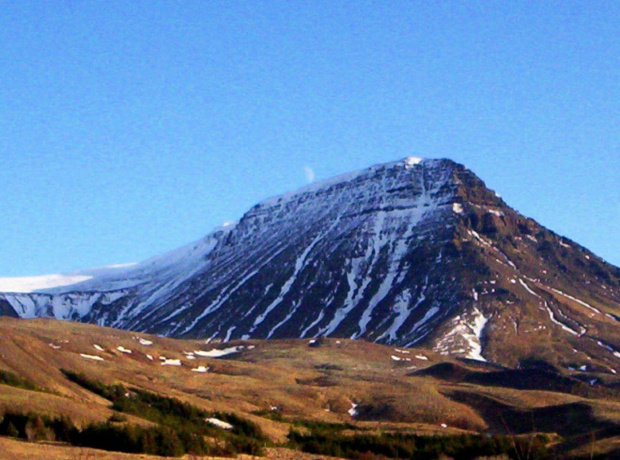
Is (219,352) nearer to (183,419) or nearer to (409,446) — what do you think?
(183,419)

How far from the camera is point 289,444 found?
5322cm

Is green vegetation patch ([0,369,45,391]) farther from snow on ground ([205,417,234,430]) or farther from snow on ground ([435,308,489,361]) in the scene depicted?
snow on ground ([435,308,489,361])

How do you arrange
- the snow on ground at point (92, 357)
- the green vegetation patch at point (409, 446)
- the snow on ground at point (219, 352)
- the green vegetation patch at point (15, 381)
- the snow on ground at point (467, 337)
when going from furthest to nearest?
the snow on ground at point (467, 337), the snow on ground at point (219, 352), the snow on ground at point (92, 357), the green vegetation patch at point (15, 381), the green vegetation patch at point (409, 446)

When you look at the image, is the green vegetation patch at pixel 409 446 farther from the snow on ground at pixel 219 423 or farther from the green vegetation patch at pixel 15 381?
the green vegetation patch at pixel 15 381

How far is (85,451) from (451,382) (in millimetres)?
78712

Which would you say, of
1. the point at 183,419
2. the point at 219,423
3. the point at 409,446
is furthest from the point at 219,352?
the point at 409,446

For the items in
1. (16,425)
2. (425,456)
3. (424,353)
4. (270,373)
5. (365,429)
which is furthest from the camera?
(424,353)

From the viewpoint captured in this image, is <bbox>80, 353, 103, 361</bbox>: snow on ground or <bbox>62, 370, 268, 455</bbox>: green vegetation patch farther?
<bbox>80, 353, 103, 361</bbox>: snow on ground

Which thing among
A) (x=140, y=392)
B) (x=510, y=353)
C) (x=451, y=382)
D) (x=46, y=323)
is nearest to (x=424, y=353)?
(x=510, y=353)

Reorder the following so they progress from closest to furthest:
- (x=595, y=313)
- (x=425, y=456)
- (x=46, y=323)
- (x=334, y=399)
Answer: (x=425, y=456) → (x=334, y=399) → (x=46, y=323) → (x=595, y=313)

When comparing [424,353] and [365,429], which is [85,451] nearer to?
[365,429]

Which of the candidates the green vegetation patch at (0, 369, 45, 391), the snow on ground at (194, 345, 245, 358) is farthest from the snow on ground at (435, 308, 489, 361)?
the green vegetation patch at (0, 369, 45, 391)

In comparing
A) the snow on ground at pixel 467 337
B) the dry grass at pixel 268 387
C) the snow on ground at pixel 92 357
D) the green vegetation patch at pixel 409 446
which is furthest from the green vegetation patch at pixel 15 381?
the snow on ground at pixel 467 337

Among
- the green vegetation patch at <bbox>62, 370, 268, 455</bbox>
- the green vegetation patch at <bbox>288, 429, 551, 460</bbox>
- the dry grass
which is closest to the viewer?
the green vegetation patch at <bbox>62, 370, 268, 455</bbox>
